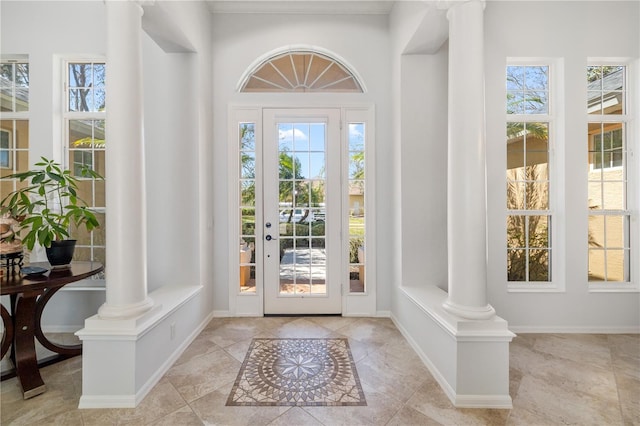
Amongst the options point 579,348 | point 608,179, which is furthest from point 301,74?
point 579,348

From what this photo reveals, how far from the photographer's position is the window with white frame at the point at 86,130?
318 cm

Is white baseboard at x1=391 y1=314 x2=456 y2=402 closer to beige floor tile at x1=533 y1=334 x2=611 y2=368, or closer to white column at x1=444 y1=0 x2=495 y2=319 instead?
white column at x1=444 y1=0 x2=495 y2=319

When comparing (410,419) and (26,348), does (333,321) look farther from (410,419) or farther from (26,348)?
(26,348)

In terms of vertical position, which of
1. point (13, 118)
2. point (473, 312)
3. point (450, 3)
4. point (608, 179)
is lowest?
point (473, 312)

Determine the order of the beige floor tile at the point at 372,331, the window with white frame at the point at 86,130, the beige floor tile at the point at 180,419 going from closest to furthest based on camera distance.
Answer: the beige floor tile at the point at 180,419
the beige floor tile at the point at 372,331
the window with white frame at the point at 86,130

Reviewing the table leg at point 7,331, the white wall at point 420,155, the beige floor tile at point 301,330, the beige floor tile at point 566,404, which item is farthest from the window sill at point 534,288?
the table leg at point 7,331

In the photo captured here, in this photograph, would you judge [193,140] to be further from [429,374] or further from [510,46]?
[510,46]

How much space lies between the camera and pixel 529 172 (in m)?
3.14

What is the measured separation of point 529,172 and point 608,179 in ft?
2.73

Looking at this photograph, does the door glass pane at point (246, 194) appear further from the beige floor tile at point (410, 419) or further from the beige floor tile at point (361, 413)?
the beige floor tile at point (410, 419)

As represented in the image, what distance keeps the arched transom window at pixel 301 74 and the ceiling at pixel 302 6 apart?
0.43 meters

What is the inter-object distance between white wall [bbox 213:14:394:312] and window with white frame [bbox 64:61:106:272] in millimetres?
1211

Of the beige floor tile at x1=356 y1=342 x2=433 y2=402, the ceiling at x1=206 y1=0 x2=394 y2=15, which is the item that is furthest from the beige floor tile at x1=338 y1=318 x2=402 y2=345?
the ceiling at x1=206 y1=0 x2=394 y2=15

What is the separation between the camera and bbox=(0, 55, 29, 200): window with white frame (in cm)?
311
